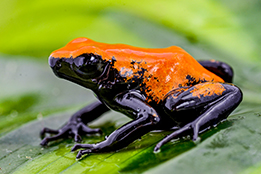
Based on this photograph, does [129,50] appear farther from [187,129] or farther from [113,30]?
[113,30]

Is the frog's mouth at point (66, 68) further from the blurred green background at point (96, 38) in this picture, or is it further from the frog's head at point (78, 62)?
the blurred green background at point (96, 38)

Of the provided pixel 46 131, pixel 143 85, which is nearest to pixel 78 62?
pixel 143 85

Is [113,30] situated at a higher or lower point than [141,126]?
higher

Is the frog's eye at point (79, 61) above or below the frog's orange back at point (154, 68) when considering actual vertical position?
above

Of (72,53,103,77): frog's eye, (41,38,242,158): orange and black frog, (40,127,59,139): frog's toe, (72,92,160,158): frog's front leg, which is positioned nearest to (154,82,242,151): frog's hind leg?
(41,38,242,158): orange and black frog

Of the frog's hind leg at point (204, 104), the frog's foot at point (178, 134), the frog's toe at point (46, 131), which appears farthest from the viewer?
the frog's toe at point (46, 131)

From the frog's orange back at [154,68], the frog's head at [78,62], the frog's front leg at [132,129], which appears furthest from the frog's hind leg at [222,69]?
the frog's head at [78,62]

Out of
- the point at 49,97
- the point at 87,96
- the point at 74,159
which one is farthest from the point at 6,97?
the point at 74,159

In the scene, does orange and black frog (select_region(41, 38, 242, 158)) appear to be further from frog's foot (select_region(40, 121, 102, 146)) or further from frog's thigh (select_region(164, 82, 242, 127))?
frog's foot (select_region(40, 121, 102, 146))
